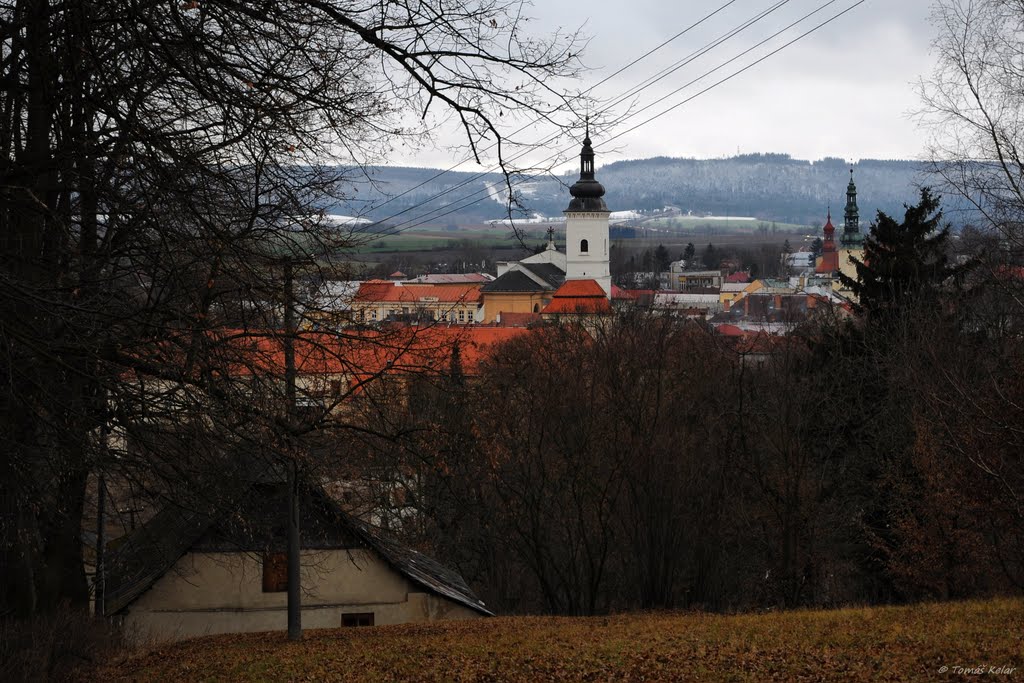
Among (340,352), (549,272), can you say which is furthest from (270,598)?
(549,272)

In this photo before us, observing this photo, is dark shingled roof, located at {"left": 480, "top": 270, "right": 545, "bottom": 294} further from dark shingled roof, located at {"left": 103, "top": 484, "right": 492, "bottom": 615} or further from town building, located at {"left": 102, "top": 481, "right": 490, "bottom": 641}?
town building, located at {"left": 102, "top": 481, "right": 490, "bottom": 641}

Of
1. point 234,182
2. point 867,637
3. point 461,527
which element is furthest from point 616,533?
point 234,182

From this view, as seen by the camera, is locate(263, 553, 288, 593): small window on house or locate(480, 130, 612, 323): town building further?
locate(480, 130, 612, 323): town building

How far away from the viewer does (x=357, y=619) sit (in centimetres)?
1967

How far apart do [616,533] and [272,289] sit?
75.2 ft

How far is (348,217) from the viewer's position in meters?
9.52

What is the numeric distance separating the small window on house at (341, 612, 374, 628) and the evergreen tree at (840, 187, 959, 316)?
2059 cm

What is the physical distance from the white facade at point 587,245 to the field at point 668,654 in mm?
94088

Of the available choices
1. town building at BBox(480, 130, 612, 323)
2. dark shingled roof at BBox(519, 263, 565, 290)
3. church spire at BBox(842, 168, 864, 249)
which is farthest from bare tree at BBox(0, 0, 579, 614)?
church spire at BBox(842, 168, 864, 249)

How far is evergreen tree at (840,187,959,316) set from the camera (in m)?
33.5

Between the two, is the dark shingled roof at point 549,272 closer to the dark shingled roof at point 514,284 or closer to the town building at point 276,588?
the dark shingled roof at point 514,284

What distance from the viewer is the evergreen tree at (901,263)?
110ft

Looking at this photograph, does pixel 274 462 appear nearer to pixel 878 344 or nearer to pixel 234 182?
pixel 234 182

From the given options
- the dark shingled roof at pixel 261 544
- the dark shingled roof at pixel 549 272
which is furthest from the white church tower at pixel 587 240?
the dark shingled roof at pixel 261 544
